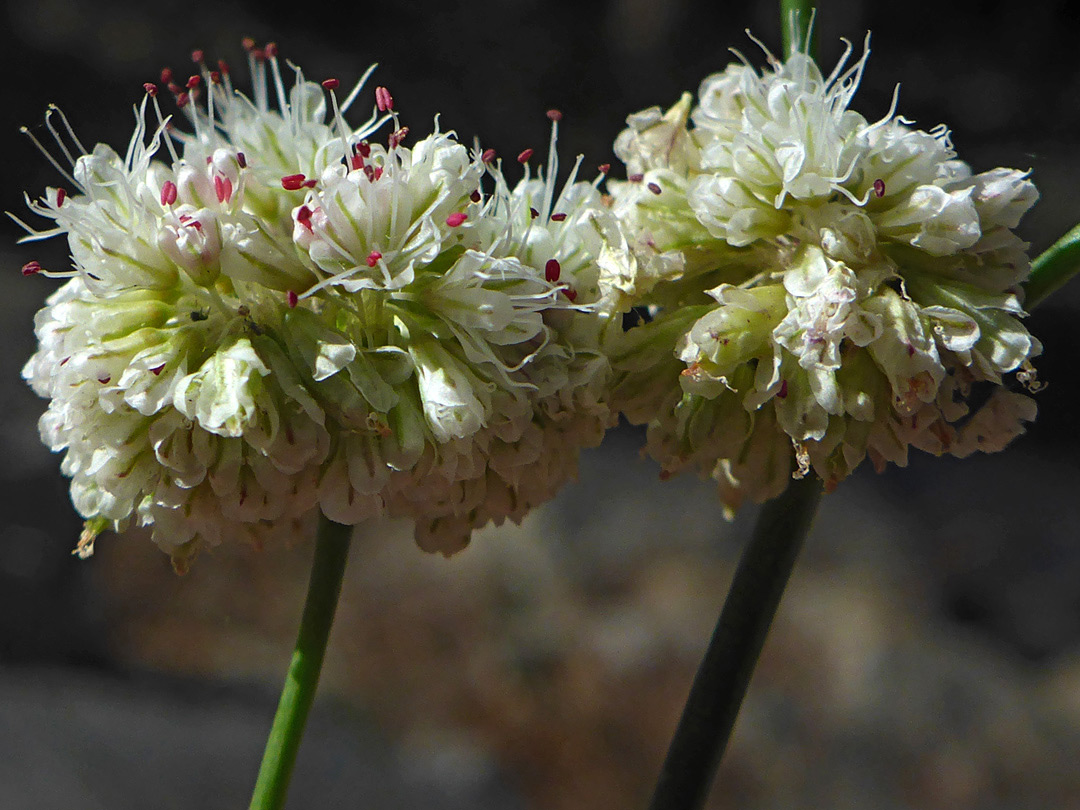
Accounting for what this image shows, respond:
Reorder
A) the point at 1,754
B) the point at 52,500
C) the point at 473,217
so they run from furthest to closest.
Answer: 1. the point at 52,500
2. the point at 1,754
3. the point at 473,217

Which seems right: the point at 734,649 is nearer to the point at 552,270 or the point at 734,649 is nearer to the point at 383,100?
the point at 552,270

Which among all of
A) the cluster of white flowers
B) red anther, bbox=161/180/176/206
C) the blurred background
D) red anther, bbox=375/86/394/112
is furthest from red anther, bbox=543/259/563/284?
the blurred background

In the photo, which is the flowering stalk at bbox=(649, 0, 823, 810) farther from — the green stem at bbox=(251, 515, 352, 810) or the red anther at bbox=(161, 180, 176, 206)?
the red anther at bbox=(161, 180, 176, 206)

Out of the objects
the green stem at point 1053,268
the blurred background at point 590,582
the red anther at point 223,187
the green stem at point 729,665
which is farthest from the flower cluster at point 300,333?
the blurred background at point 590,582

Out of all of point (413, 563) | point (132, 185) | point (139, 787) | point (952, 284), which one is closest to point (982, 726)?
point (413, 563)

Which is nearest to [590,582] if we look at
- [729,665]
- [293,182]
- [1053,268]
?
[729,665]

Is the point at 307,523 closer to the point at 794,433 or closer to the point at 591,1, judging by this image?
the point at 794,433

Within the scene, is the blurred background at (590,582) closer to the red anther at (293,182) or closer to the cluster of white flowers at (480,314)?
the cluster of white flowers at (480,314)
